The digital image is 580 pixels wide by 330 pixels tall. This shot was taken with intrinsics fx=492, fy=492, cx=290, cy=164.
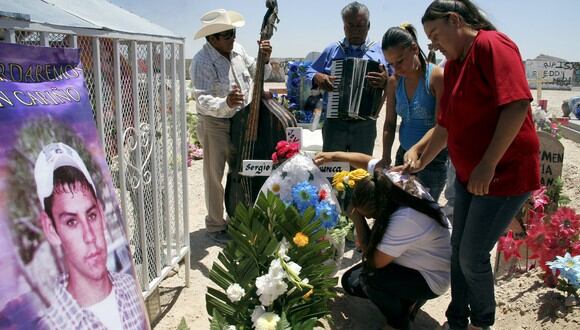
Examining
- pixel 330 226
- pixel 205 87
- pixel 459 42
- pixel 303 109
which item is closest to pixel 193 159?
pixel 303 109

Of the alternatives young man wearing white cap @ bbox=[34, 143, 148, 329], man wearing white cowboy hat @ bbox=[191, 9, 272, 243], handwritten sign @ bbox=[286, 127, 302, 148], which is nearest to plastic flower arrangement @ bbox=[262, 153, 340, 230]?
handwritten sign @ bbox=[286, 127, 302, 148]

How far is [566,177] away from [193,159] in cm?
541

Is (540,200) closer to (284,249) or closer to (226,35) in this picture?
(284,249)

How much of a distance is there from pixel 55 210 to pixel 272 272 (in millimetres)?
1057

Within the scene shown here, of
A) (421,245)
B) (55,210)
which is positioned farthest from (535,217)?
(55,210)

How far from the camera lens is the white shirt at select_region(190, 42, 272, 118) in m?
3.93

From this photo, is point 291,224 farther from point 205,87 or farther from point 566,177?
point 566,177

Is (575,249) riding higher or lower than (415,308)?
higher

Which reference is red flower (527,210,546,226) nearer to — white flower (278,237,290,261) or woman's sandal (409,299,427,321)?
woman's sandal (409,299,427,321)

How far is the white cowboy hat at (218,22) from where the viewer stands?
3902 mm

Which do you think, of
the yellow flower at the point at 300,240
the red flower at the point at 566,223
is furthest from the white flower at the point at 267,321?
the red flower at the point at 566,223

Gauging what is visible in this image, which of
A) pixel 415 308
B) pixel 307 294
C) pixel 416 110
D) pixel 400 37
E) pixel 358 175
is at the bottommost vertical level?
pixel 415 308

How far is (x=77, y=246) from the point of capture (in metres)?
1.56

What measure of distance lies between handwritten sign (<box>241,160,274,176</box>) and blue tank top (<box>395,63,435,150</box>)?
0.98m
